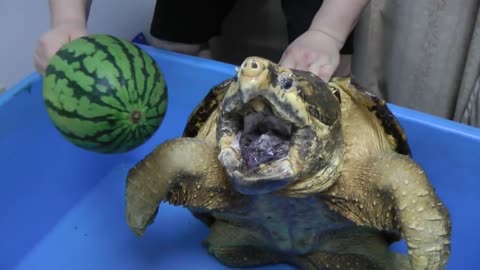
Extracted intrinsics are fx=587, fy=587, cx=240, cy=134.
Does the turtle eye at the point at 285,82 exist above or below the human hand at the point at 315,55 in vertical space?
above

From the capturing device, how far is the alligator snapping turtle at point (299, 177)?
1.93ft

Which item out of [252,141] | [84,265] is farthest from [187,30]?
[252,141]

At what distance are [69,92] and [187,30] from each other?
1.90ft

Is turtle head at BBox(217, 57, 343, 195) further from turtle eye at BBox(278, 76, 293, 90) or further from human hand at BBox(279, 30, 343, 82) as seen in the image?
human hand at BBox(279, 30, 343, 82)

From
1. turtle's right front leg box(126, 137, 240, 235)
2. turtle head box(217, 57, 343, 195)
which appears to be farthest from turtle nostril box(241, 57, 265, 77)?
turtle's right front leg box(126, 137, 240, 235)

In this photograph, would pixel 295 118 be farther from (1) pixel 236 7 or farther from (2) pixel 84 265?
(1) pixel 236 7

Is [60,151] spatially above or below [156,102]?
below

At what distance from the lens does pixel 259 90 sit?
55 cm

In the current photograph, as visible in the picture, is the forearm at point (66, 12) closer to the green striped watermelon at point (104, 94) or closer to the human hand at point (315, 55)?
the green striped watermelon at point (104, 94)

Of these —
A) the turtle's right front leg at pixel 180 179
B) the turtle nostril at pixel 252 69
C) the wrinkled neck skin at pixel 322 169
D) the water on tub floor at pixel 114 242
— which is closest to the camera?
the turtle nostril at pixel 252 69

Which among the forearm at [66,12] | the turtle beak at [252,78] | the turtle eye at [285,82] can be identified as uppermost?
the turtle beak at [252,78]

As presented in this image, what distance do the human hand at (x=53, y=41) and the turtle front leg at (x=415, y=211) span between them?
477 mm

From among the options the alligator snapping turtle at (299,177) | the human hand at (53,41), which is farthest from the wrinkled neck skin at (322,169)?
the human hand at (53,41)

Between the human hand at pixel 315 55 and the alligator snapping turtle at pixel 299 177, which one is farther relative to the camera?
the human hand at pixel 315 55
